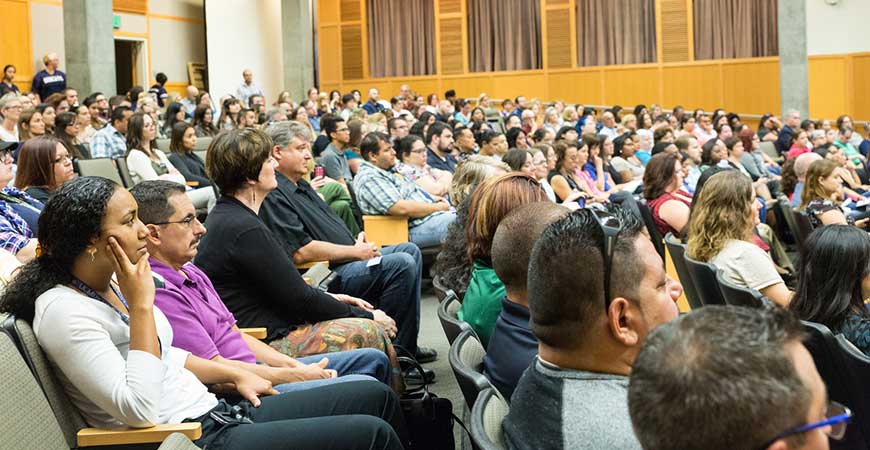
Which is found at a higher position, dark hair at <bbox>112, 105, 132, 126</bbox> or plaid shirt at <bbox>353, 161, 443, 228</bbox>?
dark hair at <bbox>112, 105, 132, 126</bbox>

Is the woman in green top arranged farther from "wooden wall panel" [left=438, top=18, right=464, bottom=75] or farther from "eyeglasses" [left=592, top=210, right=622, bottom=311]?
"wooden wall panel" [left=438, top=18, right=464, bottom=75]

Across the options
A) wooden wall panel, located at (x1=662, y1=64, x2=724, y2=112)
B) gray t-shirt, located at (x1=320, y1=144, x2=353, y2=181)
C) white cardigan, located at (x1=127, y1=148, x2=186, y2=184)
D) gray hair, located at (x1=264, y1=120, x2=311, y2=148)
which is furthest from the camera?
wooden wall panel, located at (x1=662, y1=64, x2=724, y2=112)

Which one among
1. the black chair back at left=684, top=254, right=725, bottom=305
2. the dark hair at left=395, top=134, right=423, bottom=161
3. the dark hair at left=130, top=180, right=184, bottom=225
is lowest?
the black chair back at left=684, top=254, right=725, bottom=305

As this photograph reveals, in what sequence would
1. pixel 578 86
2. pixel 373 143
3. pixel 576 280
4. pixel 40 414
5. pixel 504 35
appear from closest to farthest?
1. pixel 576 280
2. pixel 40 414
3. pixel 373 143
4. pixel 578 86
5. pixel 504 35

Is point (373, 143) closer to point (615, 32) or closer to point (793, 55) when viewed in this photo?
point (793, 55)

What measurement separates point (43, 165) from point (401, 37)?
15.8 m

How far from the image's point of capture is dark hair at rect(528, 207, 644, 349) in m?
1.69

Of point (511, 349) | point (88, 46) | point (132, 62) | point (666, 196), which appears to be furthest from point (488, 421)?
point (132, 62)

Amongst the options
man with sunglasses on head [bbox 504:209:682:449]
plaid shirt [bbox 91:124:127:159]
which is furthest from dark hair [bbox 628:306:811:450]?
plaid shirt [bbox 91:124:127:159]

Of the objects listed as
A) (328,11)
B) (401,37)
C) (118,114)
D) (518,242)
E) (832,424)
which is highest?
(328,11)

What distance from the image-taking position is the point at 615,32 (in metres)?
18.5

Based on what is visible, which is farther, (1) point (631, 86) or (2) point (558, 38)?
(2) point (558, 38)

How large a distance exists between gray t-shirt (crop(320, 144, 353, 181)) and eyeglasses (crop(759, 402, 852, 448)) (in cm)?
674

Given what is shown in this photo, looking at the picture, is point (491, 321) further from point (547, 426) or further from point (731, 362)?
point (731, 362)
